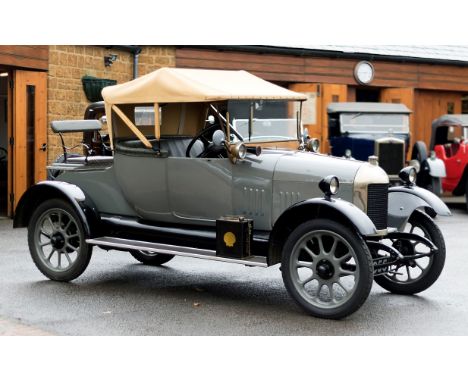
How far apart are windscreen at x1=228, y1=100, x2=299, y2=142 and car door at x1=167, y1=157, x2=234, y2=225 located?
443 mm

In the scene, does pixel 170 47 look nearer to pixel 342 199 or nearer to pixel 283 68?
pixel 283 68

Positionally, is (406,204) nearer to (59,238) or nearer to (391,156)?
(59,238)

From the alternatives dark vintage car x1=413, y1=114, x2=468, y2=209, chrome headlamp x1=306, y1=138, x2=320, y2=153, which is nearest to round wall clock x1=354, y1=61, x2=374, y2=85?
dark vintage car x1=413, y1=114, x2=468, y2=209

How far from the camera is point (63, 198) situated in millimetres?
7152

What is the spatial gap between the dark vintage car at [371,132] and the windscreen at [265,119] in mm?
7378

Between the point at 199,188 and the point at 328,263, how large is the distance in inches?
54.7

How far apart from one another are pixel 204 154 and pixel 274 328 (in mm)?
1841

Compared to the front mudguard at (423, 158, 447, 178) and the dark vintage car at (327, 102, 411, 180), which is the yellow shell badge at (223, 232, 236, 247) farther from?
the front mudguard at (423, 158, 447, 178)

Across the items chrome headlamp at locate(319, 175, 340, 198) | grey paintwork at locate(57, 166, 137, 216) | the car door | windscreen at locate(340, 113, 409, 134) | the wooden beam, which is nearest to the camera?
chrome headlamp at locate(319, 175, 340, 198)

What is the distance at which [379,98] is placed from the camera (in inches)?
757

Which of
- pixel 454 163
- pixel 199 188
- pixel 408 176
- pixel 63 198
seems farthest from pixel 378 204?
pixel 454 163

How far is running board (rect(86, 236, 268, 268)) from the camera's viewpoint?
6.08 metres

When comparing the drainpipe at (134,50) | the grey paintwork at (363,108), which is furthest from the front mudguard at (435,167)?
the drainpipe at (134,50)

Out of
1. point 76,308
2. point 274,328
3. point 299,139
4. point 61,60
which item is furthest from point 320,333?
point 61,60
